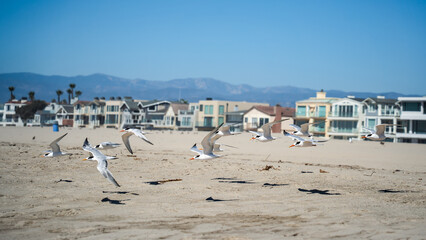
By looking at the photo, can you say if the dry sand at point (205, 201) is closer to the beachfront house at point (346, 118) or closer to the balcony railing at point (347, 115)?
the beachfront house at point (346, 118)

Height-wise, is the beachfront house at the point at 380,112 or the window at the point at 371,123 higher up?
the beachfront house at the point at 380,112

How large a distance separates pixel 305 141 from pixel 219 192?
7.33 meters

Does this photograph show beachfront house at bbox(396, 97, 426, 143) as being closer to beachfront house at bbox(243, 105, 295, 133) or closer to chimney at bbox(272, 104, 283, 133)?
chimney at bbox(272, 104, 283, 133)

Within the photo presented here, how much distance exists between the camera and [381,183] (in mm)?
17719

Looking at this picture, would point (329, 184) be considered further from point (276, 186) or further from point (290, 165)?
point (290, 165)

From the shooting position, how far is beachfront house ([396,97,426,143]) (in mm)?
54906

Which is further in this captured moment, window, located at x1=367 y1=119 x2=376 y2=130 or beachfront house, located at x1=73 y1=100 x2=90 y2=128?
beachfront house, located at x1=73 y1=100 x2=90 y2=128

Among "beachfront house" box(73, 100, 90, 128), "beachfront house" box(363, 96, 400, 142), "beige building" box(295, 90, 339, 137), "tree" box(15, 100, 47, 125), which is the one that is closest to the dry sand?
"beachfront house" box(363, 96, 400, 142)

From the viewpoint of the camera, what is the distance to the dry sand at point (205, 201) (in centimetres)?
1057

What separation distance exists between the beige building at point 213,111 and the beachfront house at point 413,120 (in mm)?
36738

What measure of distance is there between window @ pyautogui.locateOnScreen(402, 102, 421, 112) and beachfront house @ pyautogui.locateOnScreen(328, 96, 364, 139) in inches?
295

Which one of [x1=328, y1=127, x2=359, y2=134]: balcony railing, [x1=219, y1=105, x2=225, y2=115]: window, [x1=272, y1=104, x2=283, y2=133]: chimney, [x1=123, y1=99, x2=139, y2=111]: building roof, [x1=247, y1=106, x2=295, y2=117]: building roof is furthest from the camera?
[x1=123, y1=99, x2=139, y2=111]: building roof

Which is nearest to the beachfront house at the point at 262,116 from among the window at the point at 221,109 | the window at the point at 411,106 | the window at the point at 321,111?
the window at the point at 321,111

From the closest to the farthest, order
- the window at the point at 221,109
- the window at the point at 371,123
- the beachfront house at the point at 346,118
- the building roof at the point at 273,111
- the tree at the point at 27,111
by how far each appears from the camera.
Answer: the window at the point at 371,123 → the beachfront house at the point at 346,118 → the building roof at the point at 273,111 → the window at the point at 221,109 → the tree at the point at 27,111
